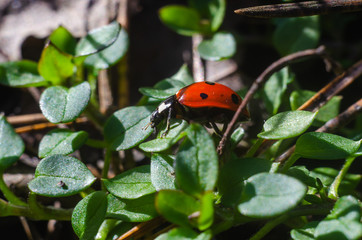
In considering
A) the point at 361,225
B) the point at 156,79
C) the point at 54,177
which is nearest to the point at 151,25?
the point at 156,79

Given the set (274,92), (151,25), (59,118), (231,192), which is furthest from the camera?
(151,25)

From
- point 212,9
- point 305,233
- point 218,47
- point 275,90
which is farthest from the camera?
point 212,9

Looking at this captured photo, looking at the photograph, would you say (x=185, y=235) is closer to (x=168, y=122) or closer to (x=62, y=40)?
(x=168, y=122)

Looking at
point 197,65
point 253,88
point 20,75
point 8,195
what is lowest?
point 8,195

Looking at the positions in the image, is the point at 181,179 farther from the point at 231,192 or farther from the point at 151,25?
the point at 151,25

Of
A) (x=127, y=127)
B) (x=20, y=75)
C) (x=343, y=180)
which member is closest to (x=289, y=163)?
(x=343, y=180)

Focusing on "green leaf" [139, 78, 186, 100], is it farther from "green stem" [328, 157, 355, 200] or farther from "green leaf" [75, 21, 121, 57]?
"green stem" [328, 157, 355, 200]

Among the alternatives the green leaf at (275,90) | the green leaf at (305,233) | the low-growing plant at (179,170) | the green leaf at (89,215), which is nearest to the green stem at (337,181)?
the low-growing plant at (179,170)

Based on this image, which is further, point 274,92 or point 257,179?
point 274,92
